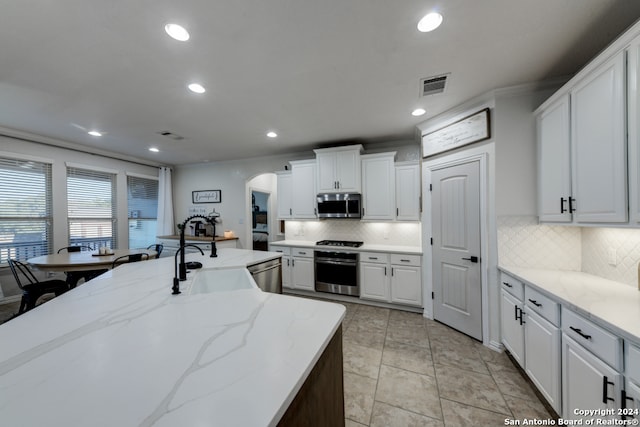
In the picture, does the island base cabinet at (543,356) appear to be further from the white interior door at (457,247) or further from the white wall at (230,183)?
the white wall at (230,183)

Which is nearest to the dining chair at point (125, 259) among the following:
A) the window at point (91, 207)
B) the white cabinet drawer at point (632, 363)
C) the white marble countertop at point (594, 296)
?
the window at point (91, 207)

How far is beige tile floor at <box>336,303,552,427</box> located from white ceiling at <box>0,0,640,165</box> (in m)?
2.63

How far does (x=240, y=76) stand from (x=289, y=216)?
2.71 m

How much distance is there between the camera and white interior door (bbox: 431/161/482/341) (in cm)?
257

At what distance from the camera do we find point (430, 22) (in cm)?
152

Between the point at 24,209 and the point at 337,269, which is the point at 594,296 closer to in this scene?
the point at 337,269

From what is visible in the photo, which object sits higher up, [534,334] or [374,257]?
[374,257]

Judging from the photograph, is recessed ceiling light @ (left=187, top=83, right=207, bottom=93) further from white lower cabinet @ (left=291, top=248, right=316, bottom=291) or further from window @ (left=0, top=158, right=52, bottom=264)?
window @ (left=0, top=158, right=52, bottom=264)

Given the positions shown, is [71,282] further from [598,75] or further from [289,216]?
[598,75]

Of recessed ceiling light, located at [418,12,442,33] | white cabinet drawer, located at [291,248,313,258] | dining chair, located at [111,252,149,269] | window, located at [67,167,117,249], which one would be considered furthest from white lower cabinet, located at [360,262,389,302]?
window, located at [67,167,117,249]

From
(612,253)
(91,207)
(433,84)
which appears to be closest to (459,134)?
(433,84)

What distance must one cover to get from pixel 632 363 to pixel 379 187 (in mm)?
2941

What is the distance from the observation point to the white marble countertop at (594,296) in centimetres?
115

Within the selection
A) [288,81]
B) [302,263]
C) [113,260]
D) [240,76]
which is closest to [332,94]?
[288,81]
